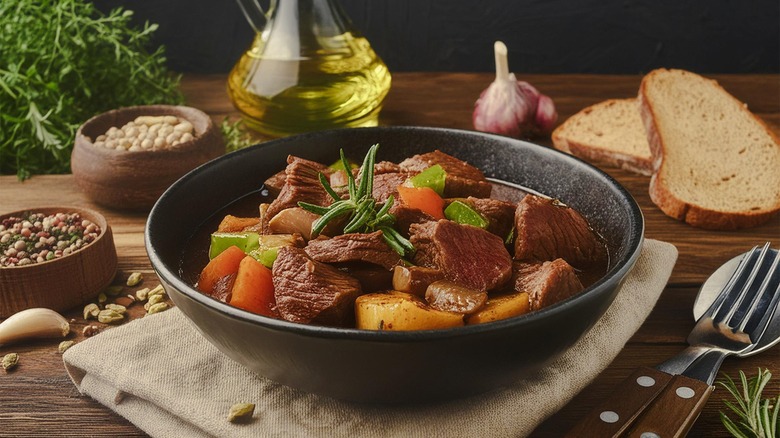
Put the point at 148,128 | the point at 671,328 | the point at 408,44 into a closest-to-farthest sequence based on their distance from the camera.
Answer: the point at 671,328 < the point at 148,128 < the point at 408,44

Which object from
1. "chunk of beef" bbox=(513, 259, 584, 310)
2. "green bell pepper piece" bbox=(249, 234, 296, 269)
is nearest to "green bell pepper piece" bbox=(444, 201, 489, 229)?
"chunk of beef" bbox=(513, 259, 584, 310)

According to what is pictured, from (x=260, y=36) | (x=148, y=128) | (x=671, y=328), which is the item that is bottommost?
(x=671, y=328)

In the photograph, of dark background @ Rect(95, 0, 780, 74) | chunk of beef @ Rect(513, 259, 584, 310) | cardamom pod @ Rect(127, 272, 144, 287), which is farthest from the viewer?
dark background @ Rect(95, 0, 780, 74)

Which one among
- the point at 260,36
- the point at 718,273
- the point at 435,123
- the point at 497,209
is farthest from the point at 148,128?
the point at 718,273

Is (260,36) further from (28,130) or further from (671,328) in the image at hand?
(671,328)

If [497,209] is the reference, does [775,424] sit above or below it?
below

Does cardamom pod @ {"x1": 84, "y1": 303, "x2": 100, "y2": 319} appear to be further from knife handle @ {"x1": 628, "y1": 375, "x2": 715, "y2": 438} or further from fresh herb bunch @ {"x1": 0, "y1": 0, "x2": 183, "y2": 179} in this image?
knife handle @ {"x1": 628, "y1": 375, "x2": 715, "y2": 438}
